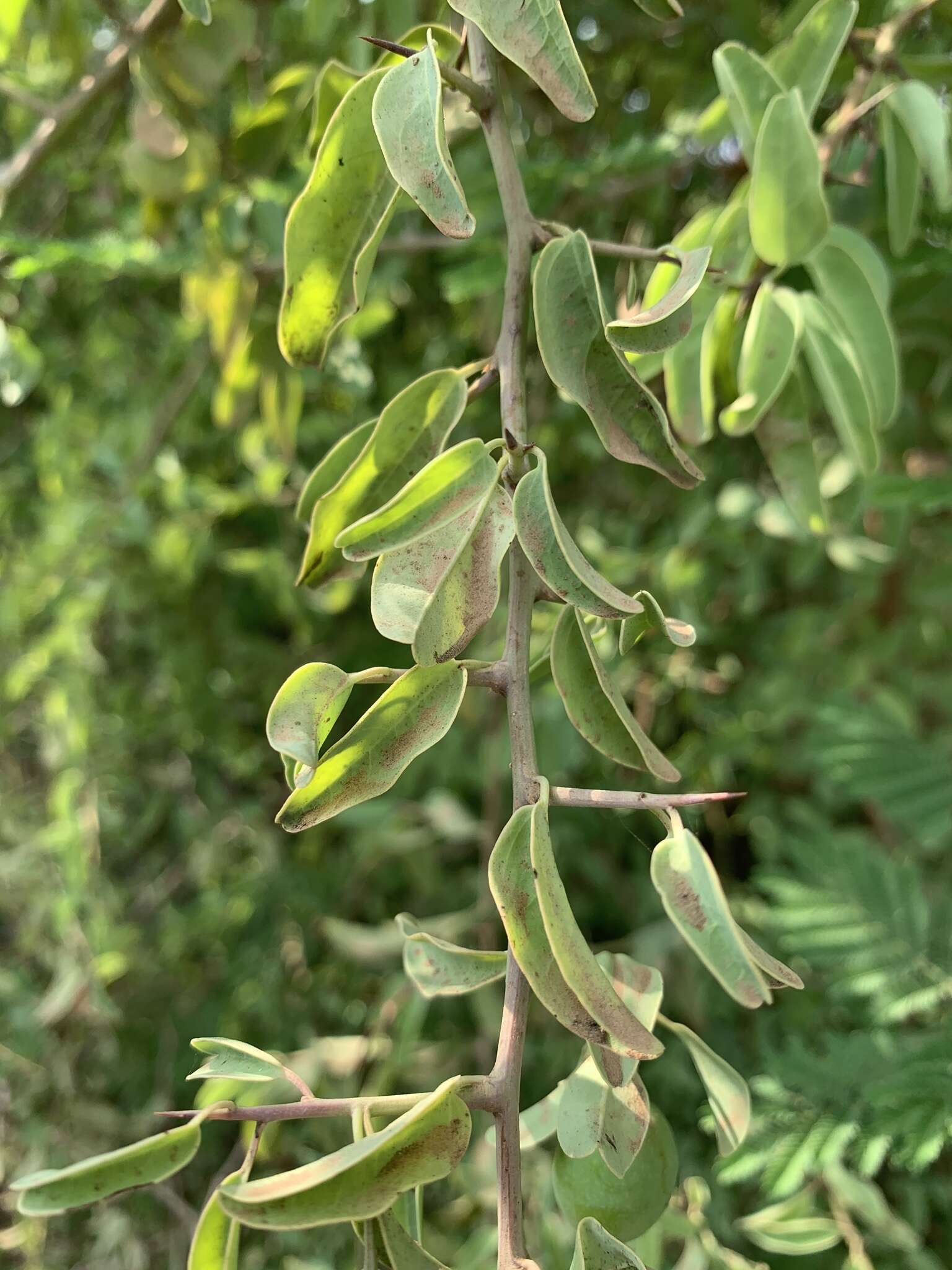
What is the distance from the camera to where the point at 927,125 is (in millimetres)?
367

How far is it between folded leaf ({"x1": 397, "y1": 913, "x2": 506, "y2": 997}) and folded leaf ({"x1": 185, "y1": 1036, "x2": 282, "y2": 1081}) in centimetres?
5

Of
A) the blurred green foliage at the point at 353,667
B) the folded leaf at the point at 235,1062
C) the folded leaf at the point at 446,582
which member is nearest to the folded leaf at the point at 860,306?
the blurred green foliage at the point at 353,667

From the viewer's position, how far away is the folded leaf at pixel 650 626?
0.79 feet

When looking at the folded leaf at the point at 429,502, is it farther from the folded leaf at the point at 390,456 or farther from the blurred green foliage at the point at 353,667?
the blurred green foliage at the point at 353,667

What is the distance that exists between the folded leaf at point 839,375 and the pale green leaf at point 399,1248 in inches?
11.9

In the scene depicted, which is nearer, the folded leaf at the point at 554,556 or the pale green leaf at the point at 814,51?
the folded leaf at the point at 554,556

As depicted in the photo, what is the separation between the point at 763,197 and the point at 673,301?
13 centimetres

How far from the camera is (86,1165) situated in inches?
7.8

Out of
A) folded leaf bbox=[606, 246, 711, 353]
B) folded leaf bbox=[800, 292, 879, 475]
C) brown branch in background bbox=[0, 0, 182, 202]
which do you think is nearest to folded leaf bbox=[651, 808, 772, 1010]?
→ folded leaf bbox=[606, 246, 711, 353]

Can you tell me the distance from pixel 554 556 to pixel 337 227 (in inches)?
5.2

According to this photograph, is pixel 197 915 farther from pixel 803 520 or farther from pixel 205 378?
pixel 803 520

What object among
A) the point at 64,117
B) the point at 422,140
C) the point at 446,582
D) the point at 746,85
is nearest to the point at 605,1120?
the point at 446,582

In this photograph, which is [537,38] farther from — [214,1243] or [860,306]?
[214,1243]

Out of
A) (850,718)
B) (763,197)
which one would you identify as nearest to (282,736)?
(763,197)
